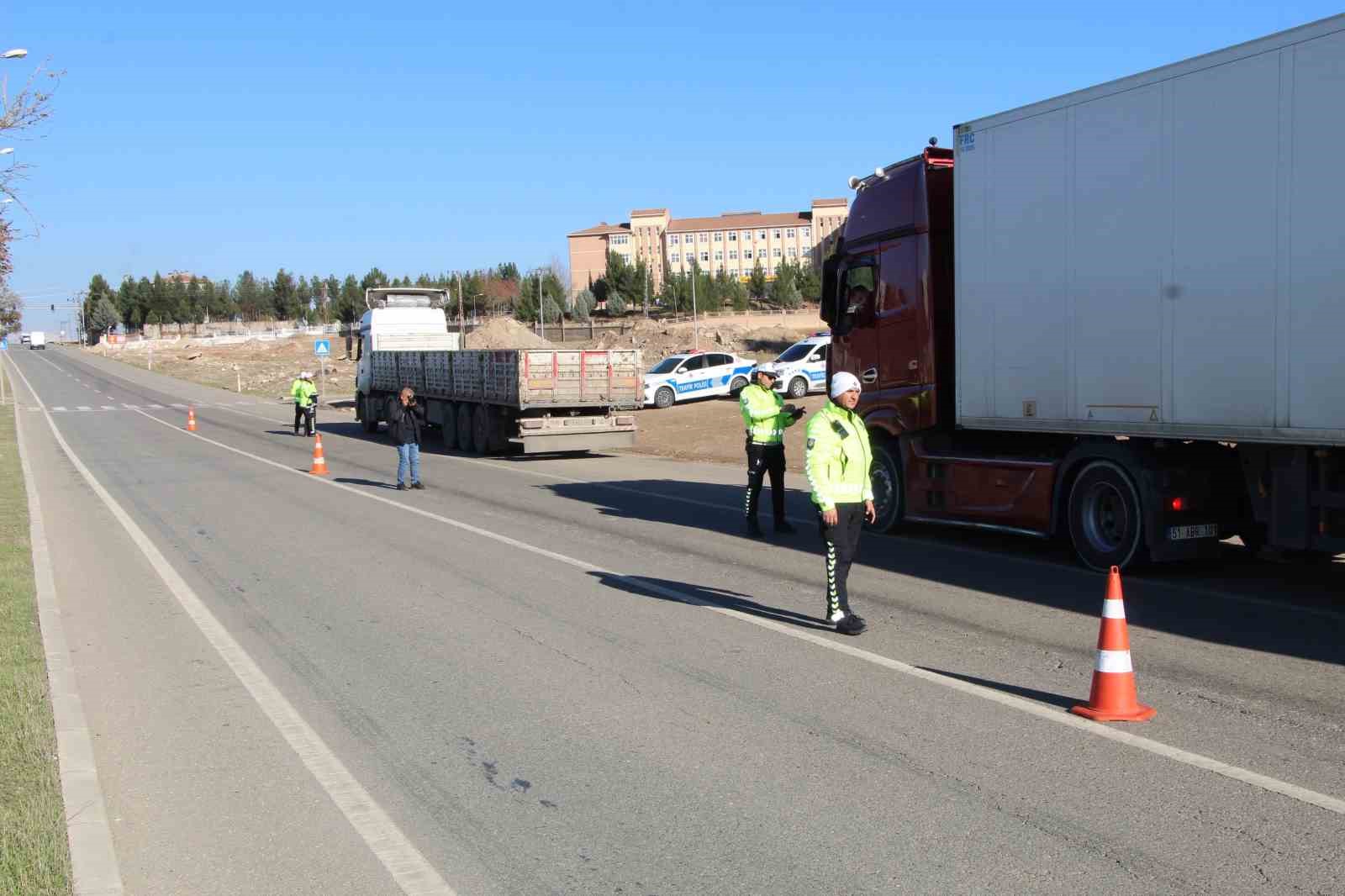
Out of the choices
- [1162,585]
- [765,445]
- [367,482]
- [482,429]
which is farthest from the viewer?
[482,429]

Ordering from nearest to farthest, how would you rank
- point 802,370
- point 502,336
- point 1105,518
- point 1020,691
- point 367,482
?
point 1020,691, point 1105,518, point 367,482, point 802,370, point 502,336

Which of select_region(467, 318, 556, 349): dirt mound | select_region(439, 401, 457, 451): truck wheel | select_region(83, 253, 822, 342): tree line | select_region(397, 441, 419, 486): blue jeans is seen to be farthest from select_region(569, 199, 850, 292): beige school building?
select_region(397, 441, 419, 486): blue jeans

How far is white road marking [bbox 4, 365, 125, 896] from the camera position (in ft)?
15.3

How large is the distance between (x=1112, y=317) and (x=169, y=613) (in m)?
8.15

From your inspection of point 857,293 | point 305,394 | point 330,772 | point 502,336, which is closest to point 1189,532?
point 857,293

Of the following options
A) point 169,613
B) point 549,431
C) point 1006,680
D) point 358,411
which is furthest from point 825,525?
point 358,411

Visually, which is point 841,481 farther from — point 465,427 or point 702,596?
point 465,427

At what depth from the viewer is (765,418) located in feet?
45.0

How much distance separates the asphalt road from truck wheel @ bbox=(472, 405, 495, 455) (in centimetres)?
1303

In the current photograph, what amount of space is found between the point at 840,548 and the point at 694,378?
101ft

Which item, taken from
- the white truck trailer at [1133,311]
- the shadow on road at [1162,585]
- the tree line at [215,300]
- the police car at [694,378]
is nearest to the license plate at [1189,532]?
the white truck trailer at [1133,311]

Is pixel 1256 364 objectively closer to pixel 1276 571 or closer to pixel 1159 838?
pixel 1276 571

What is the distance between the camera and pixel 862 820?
5.04 metres

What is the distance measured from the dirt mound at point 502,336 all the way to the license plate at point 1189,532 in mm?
55968
